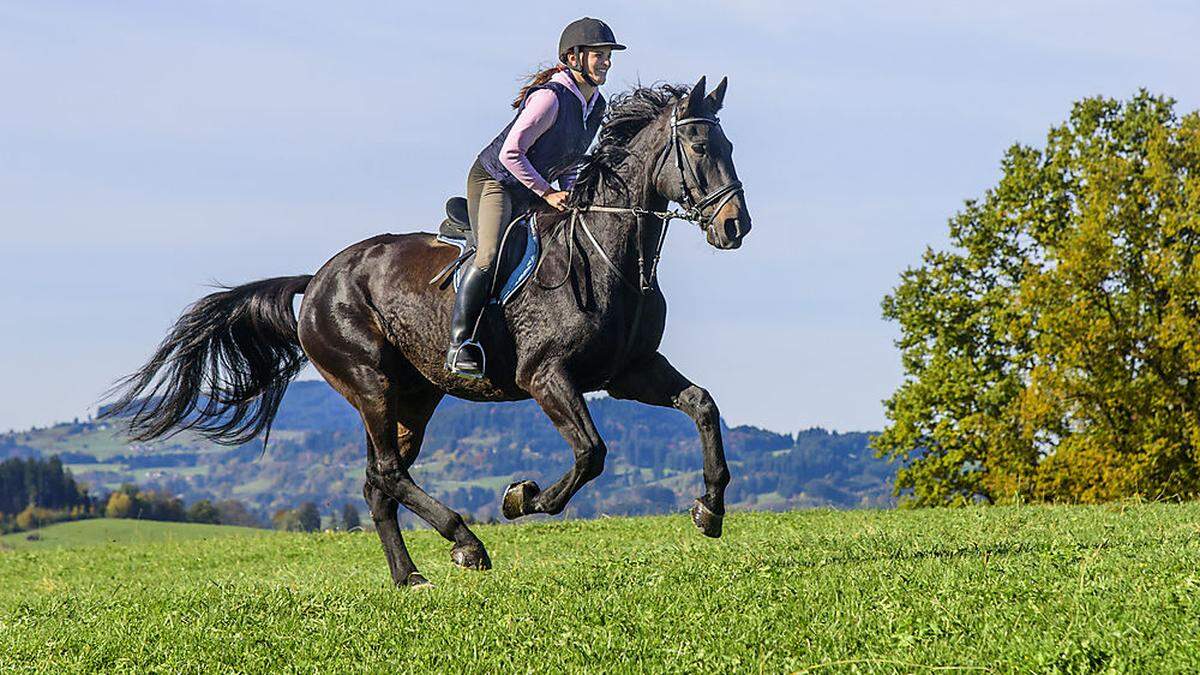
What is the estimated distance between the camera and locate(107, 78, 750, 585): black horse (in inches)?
401

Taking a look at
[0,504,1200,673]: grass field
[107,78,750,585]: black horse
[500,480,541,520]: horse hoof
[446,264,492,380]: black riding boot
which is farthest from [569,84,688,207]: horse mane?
[0,504,1200,673]: grass field

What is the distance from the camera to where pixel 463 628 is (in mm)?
8156

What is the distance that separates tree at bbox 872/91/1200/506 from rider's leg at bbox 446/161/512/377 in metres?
24.9

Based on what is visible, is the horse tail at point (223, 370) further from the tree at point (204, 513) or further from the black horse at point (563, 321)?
the tree at point (204, 513)

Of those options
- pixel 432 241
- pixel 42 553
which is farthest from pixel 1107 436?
pixel 432 241

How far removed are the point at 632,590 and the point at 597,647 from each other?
1.75m

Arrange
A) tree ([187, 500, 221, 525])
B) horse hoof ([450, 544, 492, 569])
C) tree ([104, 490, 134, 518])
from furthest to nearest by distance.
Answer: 1. tree ([104, 490, 134, 518])
2. tree ([187, 500, 221, 525])
3. horse hoof ([450, 544, 492, 569])

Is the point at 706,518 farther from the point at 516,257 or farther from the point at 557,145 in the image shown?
the point at 557,145

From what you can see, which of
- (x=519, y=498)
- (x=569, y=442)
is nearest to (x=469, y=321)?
(x=569, y=442)

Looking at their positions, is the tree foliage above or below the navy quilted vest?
below

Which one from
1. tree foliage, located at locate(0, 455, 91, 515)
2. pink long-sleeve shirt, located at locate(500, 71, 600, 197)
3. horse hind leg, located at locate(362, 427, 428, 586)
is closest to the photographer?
pink long-sleeve shirt, located at locate(500, 71, 600, 197)

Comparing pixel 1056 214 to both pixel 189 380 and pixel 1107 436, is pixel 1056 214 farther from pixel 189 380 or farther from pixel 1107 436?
pixel 189 380

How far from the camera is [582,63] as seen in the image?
35.3 feet

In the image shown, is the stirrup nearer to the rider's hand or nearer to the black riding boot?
the black riding boot
